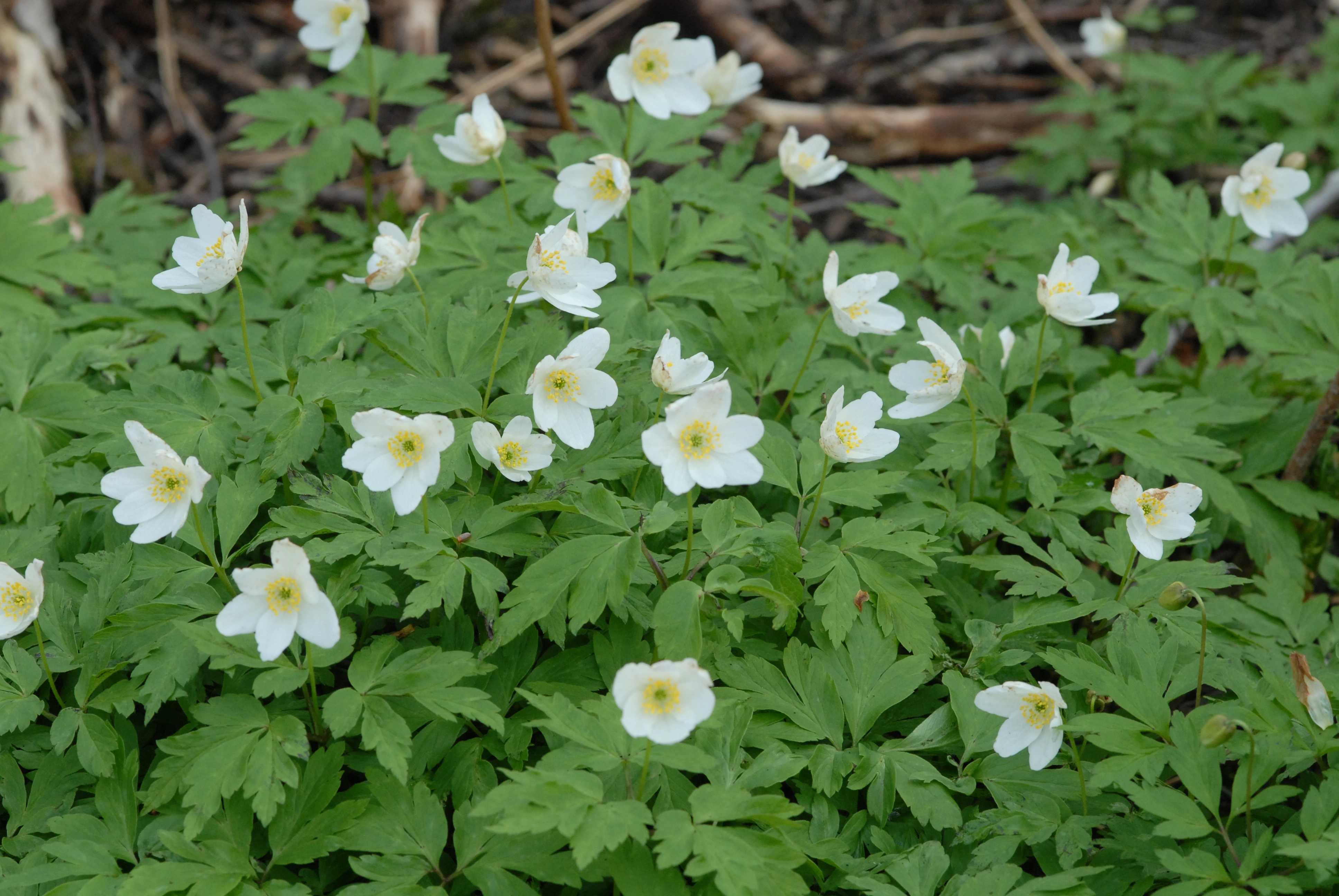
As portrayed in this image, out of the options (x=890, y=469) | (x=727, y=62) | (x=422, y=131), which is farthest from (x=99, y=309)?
(x=890, y=469)

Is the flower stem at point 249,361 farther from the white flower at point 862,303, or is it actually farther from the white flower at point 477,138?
the white flower at point 862,303

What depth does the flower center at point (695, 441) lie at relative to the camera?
2.42 metres

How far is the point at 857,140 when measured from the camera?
21.0 ft

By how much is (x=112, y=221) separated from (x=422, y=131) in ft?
5.17

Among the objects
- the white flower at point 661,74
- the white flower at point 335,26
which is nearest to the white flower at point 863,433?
the white flower at point 661,74

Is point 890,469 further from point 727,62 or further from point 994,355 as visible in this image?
point 727,62

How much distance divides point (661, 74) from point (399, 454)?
6.63 feet

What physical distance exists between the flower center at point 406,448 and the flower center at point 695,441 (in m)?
0.63

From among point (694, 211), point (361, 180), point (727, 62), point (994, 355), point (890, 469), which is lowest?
point (361, 180)

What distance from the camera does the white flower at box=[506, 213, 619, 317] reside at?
2.68 meters

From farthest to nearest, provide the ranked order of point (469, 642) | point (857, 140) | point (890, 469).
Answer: point (857, 140)
point (890, 469)
point (469, 642)

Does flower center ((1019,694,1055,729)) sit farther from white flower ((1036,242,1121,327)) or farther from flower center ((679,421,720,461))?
white flower ((1036,242,1121,327))

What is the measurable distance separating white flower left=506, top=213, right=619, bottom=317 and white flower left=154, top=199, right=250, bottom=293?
2.36ft

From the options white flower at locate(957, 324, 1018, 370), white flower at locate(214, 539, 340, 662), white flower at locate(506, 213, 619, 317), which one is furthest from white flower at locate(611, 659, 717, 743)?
white flower at locate(957, 324, 1018, 370)
